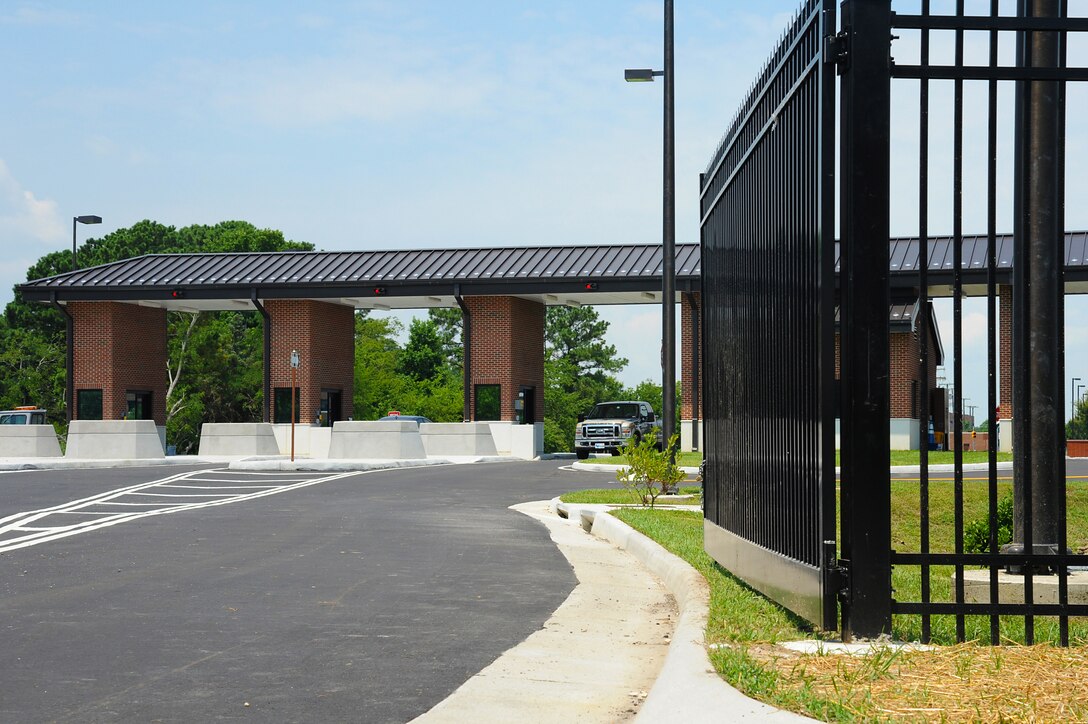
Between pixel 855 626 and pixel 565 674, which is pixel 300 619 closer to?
pixel 565 674

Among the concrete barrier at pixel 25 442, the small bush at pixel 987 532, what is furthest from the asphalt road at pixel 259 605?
the concrete barrier at pixel 25 442

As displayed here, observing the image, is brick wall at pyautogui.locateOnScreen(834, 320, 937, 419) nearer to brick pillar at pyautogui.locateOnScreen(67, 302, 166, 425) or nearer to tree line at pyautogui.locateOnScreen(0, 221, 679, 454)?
brick pillar at pyautogui.locateOnScreen(67, 302, 166, 425)

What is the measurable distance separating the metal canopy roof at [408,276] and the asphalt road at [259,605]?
22.8m

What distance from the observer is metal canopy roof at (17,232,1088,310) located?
40031 mm

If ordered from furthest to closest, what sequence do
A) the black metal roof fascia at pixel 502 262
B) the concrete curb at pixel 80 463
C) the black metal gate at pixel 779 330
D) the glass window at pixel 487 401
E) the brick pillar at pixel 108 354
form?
the brick pillar at pixel 108 354 → the glass window at pixel 487 401 → the black metal roof fascia at pixel 502 262 → the concrete curb at pixel 80 463 → the black metal gate at pixel 779 330

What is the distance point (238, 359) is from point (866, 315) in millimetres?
71898

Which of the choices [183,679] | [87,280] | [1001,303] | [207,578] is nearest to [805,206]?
[183,679]

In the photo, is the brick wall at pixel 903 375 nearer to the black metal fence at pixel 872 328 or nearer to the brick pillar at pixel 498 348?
the brick pillar at pixel 498 348

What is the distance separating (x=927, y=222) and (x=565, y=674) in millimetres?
3064

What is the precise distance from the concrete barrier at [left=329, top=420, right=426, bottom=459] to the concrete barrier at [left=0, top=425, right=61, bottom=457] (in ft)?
29.1

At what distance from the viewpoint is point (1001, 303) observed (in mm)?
38906

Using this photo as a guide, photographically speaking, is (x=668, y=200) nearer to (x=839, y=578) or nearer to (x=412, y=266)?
(x=839, y=578)

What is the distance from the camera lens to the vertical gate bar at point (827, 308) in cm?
589

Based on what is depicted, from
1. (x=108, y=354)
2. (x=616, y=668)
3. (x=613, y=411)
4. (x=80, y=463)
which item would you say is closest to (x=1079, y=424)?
(x=613, y=411)
